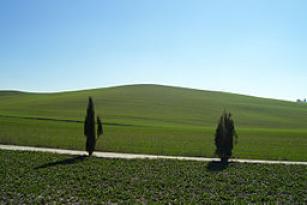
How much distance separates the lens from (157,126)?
4272cm

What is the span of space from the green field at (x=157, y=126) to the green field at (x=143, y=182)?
5.17 m

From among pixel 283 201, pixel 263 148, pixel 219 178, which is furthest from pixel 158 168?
pixel 263 148

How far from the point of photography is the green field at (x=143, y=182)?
10320 millimetres

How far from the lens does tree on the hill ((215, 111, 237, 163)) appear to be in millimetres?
18453

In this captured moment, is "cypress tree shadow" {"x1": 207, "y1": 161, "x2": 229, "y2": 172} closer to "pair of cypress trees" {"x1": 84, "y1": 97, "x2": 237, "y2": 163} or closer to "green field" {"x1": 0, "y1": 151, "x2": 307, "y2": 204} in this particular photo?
"green field" {"x1": 0, "y1": 151, "x2": 307, "y2": 204}

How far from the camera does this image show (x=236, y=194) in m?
11.1

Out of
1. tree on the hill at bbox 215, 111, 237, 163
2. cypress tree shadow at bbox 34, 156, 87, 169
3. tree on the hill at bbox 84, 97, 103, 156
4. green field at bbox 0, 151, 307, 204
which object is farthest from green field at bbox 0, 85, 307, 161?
green field at bbox 0, 151, 307, 204

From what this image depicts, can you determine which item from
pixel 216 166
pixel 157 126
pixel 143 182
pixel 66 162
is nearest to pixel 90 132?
pixel 66 162

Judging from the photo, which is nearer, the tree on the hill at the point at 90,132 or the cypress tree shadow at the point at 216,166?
the cypress tree shadow at the point at 216,166

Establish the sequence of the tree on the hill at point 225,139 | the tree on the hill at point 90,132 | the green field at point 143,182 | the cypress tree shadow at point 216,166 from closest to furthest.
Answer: the green field at point 143,182, the cypress tree shadow at point 216,166, the tree on the hill at point 225,139, the tree on the hill at point 90,132

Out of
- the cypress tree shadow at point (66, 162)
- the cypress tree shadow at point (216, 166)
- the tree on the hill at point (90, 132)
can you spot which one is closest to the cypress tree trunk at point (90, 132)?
the tree on the hill at point (90, 132)

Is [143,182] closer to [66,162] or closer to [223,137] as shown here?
[66,162]

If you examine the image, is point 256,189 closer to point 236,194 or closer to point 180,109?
point 236,194

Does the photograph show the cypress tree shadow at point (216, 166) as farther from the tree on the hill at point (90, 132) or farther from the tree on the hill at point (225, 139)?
the tree on the hill at point (90, 132)
